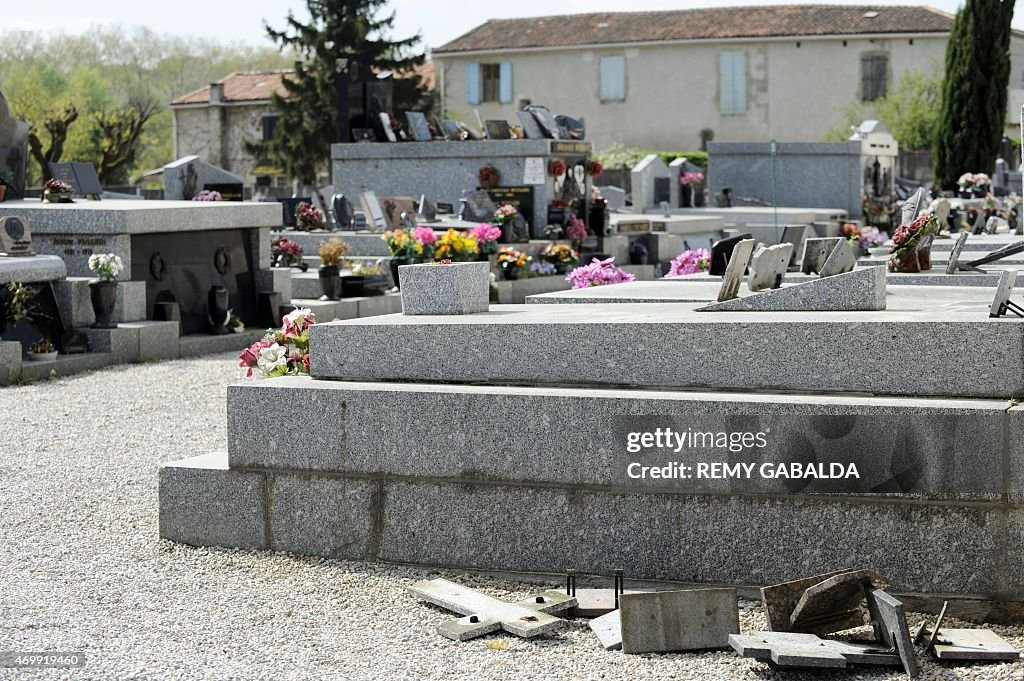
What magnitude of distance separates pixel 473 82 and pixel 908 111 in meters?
14.6

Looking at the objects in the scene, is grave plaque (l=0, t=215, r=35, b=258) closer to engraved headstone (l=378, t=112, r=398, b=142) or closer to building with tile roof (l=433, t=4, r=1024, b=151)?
engraved headstone (l=378, t=112, r=398, b=142)

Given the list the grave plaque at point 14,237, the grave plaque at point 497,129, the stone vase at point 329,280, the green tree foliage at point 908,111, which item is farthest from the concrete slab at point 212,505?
the green tree foliage at point 908,111

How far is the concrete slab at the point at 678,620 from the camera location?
14.8ft

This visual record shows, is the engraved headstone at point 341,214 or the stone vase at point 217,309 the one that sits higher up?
the engraved headstone at point 341,214

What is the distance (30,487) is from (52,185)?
799cm

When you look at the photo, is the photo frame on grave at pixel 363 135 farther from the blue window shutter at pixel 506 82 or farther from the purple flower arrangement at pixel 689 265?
the blue window shutter at pixel 506 82

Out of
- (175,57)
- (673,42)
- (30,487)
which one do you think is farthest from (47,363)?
(175,57)

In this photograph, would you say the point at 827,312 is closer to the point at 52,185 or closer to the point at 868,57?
the point at 52,185

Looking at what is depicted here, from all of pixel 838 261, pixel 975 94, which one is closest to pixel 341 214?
pixel 838 261

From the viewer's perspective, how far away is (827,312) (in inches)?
214

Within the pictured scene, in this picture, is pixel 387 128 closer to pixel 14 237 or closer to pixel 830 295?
pixel 14 237

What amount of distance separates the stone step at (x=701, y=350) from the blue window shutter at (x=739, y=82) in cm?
4171

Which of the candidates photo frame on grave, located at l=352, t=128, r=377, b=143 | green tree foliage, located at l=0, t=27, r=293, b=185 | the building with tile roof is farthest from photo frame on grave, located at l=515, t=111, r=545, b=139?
green tree foliage, located at l=0, t=27, r=293, b=185

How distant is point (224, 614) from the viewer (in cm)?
495
